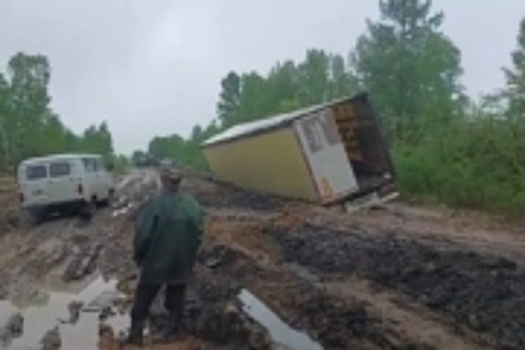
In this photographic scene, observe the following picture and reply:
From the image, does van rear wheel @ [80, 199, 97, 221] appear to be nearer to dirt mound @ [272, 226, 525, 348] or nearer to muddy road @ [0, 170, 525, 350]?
muddy road @ [0, 170, 525, 350]

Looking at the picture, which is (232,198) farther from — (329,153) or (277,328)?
(277,328)

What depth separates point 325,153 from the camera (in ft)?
60.6

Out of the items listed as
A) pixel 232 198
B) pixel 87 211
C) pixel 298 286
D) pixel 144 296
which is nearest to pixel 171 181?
pixel 144 296

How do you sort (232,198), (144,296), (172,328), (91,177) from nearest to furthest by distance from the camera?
(144,296) → (172,328) → (91,177) → (232,198)

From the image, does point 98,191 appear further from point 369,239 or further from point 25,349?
point 25,349

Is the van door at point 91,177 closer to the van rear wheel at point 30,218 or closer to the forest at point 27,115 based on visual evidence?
the van rear wheel at point 30,218

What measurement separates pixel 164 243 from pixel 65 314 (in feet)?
10.2

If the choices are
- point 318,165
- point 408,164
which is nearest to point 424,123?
point 408,164

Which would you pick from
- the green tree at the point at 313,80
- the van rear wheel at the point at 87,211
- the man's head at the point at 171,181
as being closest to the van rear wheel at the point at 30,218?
the van rear wheel at the point at 87,211

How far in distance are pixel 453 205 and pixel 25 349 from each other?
17.7 metres

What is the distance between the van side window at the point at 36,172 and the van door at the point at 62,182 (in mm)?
178

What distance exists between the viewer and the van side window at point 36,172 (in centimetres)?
2056

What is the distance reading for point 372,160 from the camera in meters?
20.2

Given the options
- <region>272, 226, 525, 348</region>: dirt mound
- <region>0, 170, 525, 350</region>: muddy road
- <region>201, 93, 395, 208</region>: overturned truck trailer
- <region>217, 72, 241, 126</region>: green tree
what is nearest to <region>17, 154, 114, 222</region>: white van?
<region>0, 170, 525, 350</region>: muddy road
